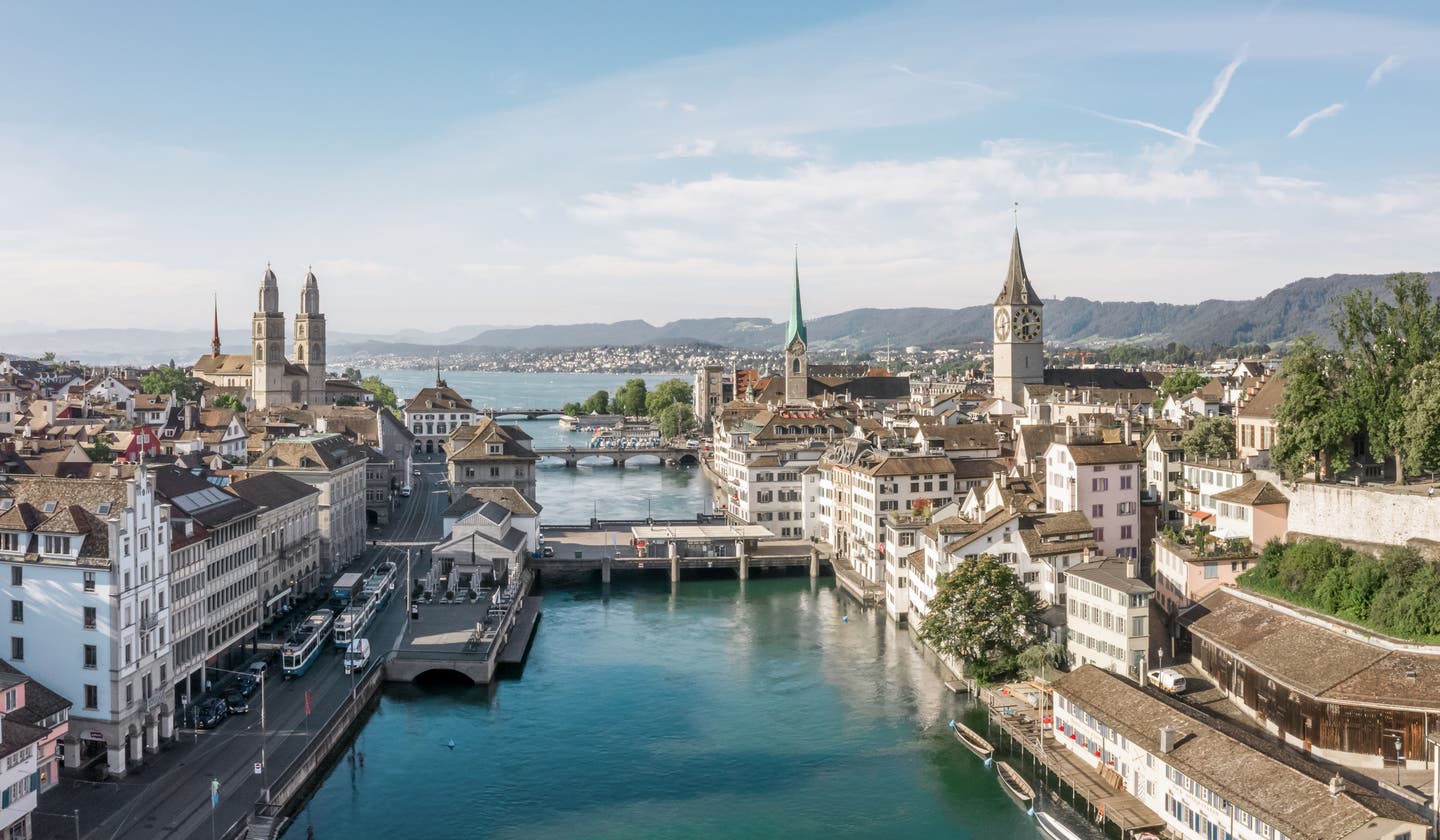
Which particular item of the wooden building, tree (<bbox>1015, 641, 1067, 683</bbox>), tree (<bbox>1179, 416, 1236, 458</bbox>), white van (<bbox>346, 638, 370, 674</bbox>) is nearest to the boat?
the wooden building

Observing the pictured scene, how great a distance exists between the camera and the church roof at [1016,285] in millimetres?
102000

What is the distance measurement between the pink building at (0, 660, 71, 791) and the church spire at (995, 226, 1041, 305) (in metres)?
84.1

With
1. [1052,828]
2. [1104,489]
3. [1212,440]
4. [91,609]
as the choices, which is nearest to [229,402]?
[91,609]

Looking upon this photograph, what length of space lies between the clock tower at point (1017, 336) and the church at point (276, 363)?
67.6 m

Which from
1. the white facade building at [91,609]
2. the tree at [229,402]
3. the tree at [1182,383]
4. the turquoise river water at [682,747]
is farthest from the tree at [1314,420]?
the tree at [229,402]

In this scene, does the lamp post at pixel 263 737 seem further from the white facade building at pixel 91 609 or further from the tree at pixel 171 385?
the tree at pixel 171 385

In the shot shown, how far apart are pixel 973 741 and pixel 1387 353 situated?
20.5m

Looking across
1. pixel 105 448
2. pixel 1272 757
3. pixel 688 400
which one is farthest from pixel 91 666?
pixel 688 400

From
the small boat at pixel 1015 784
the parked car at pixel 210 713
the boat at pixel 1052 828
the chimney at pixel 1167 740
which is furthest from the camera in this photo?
the parked car at pixel 210 713

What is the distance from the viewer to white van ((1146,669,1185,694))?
3697cm

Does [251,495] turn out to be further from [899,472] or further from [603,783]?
[899,472]

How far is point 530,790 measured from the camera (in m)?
33.9

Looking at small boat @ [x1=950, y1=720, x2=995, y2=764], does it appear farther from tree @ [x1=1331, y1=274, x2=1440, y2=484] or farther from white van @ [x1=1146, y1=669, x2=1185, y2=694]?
tree @ [x1=1331, y1=274, x2=1440, y2=484]

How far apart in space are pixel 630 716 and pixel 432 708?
22.2ft
